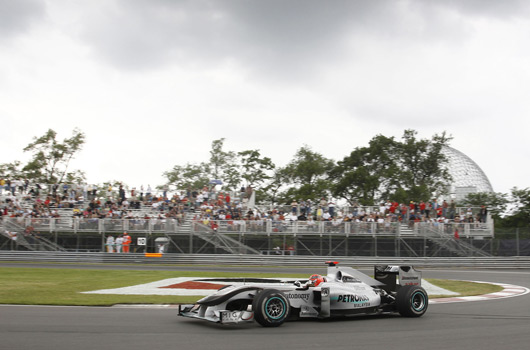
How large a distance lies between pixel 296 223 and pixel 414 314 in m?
19.7

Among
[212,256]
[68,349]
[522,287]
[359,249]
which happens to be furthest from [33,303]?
[359,249]

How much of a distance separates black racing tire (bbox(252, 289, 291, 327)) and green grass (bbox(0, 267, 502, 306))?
185 inches

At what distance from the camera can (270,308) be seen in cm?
946

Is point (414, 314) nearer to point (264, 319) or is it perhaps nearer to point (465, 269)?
point (264, 319)

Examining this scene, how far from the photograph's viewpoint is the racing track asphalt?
7.87 meters

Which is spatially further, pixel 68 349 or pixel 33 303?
pixel 33 303

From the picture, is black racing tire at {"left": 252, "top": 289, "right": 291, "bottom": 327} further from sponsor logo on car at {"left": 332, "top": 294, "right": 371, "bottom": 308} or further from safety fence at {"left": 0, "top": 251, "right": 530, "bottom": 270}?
safety fence at {"left": 0, "top": 251, "right": 530, "bottom": 270}

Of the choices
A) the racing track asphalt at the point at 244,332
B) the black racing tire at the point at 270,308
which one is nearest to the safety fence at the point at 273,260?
the racing track asphalt at the point at 244,332

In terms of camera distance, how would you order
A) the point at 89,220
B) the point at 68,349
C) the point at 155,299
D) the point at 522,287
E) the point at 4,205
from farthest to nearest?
the point at 4,205
the point at 89,220
the point at 522,287
the point at 155,299
the point at 68,349

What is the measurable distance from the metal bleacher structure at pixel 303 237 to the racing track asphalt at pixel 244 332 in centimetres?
1848

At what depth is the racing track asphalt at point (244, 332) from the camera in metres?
7.87

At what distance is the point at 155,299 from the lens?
45.8ft

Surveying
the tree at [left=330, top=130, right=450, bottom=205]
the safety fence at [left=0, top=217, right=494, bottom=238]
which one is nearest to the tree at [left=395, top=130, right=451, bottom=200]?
the tree at [left=330, top=130, right=450, bottom=205]

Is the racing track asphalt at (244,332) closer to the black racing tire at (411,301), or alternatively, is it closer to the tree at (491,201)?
the black racing tire at (411,301)
